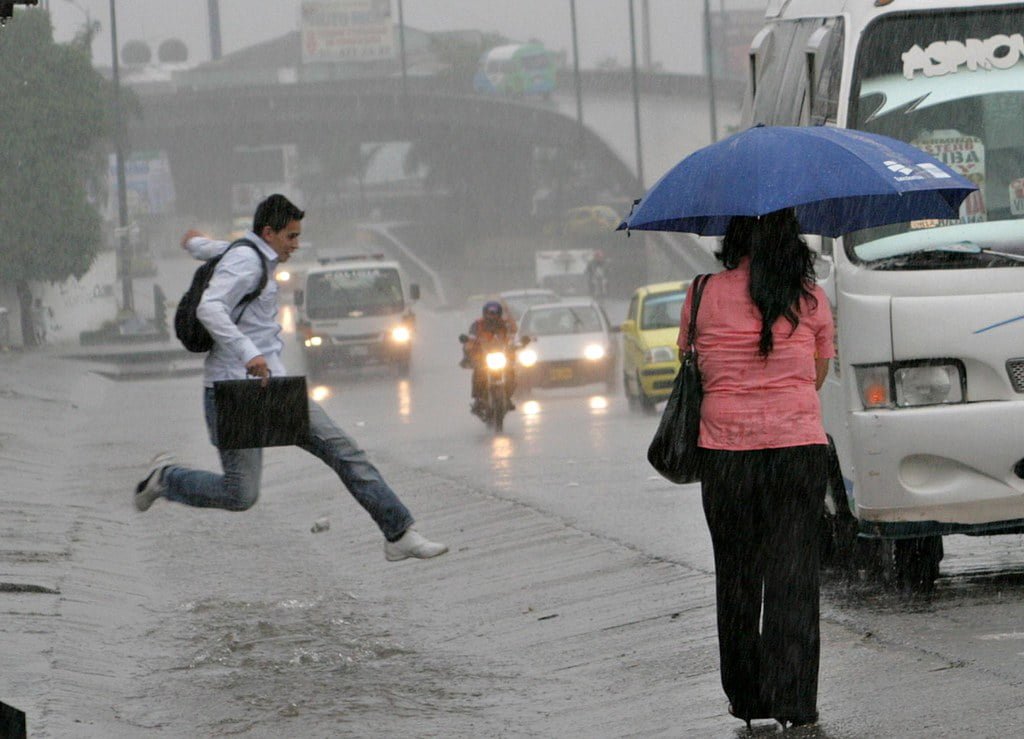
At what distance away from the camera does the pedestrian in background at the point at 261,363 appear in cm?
841

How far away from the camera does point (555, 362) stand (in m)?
30.3

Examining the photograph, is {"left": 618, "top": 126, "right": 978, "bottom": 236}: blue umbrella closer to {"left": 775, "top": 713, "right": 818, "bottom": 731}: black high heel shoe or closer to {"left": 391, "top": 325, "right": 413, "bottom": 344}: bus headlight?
{"left": 775, "top": 713, "right": 818, "bottom": 731}: black high heel shoe

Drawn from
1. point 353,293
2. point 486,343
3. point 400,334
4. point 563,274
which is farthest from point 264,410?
point 563,274

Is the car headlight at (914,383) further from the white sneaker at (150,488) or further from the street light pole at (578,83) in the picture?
the street light pole at (578,83)

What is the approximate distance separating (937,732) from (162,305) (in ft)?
171

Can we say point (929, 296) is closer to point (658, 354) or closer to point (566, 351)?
point (658, 354)

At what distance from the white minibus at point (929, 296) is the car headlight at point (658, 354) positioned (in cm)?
1607

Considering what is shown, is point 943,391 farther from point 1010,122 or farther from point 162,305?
point 162,305

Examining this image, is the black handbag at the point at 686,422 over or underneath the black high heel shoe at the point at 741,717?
over

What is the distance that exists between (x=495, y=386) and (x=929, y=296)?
14.9 meters

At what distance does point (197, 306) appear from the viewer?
8.46 meters

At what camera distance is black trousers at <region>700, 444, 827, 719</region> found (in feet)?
19.2

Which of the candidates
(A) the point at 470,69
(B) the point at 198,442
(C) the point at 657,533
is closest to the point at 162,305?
(B) the point at 198,442

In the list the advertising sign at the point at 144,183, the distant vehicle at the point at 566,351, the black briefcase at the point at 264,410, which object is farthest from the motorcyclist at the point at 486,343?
the advertising sign at the point at 144,183
